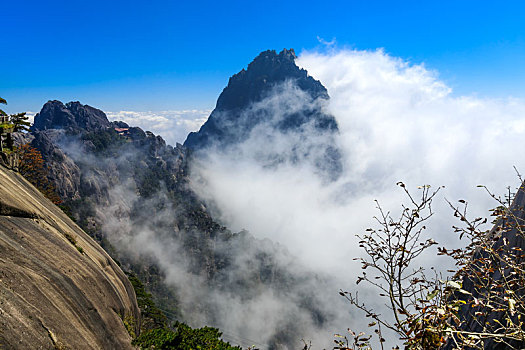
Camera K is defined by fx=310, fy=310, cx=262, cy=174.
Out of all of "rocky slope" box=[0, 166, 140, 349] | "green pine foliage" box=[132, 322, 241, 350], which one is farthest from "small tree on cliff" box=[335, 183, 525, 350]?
"green pine foliage" box=[132, 322, 241, 350]

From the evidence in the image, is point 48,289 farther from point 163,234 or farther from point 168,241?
point 163,234

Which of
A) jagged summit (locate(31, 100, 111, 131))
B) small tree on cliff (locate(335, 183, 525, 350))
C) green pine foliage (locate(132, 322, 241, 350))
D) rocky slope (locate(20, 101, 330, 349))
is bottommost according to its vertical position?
green pine foliage (locate(132, 322, 241, 350))

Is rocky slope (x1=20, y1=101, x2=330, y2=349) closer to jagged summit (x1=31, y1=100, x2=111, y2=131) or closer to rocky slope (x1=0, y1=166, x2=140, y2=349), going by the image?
jagged summit (x1=31, y1=100, x2=111, y2=131)

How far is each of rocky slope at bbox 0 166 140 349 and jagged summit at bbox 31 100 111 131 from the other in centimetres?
18382

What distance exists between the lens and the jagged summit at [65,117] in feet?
583

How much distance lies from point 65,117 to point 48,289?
199099mm

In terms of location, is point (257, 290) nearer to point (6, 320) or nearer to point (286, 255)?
point (286, 255)

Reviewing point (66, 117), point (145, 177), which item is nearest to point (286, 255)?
point (145, 177)

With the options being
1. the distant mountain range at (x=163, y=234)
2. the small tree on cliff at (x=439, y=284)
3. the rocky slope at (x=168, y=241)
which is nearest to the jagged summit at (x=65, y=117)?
the distant mountain range at (x=163, y=234)

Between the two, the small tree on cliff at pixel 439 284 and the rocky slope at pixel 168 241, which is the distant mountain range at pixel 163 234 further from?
the small tree on cliff at pixel 439 284

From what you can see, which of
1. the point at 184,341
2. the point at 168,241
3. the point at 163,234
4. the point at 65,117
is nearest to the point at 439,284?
the point at 184,341

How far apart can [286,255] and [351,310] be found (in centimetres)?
4718

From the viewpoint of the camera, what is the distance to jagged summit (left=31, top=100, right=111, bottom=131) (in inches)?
6998

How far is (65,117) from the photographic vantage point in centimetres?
17800
